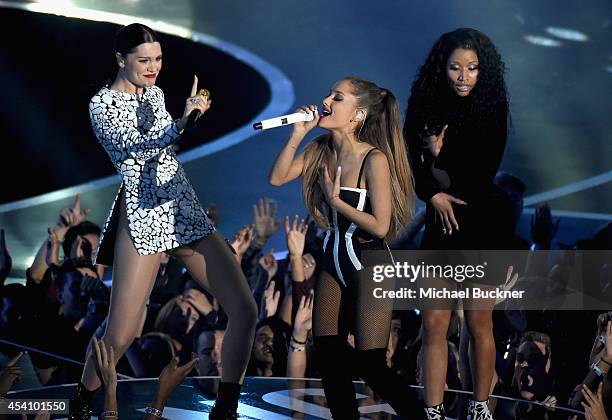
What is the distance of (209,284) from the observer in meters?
3.19

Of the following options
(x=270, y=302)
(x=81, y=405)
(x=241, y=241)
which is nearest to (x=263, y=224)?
(x=241, y=241)

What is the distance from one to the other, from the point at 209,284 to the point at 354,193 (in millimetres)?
556

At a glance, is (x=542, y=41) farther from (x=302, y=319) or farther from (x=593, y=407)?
(x=593, y=407)

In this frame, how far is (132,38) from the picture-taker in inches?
123

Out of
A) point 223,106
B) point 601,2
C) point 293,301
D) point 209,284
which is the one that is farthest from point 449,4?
point 209,284

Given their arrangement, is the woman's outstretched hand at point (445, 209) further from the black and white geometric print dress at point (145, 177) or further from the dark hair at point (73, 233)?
the dark hair at point (73, 233)

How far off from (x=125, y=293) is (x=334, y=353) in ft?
2.23

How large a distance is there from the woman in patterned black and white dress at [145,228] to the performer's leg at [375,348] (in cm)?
38

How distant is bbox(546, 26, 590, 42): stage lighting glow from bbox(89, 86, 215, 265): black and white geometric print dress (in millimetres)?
3249

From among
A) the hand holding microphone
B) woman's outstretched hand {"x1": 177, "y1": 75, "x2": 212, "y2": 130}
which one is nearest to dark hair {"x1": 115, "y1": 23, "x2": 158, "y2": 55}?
woman's outstretched hand {"x1": 177, "y1": 75, "x2": 212, "y2": 130}

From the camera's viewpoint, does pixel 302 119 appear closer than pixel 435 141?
Yes

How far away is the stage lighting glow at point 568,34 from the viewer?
5.79m

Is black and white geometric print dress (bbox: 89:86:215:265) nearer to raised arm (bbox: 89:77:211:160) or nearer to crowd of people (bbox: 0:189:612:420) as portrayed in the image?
raised arm (bbox: 89:77:211:160)

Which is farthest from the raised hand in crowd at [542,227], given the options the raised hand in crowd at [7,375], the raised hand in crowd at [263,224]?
the raised hand in crowd at [7,375]
